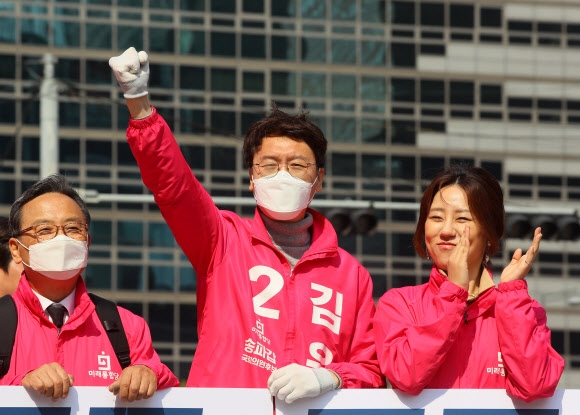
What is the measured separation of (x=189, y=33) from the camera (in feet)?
154

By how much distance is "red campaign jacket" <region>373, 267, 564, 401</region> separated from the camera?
16.8 feet

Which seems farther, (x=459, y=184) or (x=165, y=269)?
(x=165, y=269)

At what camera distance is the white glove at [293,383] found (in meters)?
5.04

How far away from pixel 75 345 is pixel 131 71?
1014 mm

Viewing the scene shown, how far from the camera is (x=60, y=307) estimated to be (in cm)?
536

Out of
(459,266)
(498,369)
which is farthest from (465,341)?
(459,266)

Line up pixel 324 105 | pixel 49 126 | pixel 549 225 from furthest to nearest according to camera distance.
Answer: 1. pixel 324 105
2. pixel 549 225
3. pixel 49 126

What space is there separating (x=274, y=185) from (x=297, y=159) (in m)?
0.17

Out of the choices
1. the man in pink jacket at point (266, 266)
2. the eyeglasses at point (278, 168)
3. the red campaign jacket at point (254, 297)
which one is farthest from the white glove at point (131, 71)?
the eyeglasses at point (278, 168)

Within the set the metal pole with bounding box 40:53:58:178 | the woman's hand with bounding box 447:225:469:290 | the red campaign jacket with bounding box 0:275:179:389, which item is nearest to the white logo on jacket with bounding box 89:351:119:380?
the red campaign jacket with bounding box 0:275:179:389

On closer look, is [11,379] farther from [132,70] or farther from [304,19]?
[304,19]

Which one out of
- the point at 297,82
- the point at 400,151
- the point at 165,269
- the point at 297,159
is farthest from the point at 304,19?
the point at 297,159

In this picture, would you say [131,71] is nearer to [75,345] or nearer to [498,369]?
[75,345]

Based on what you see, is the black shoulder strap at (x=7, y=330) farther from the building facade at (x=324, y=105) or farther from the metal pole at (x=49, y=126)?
the building facade at (x=324, y=105)
